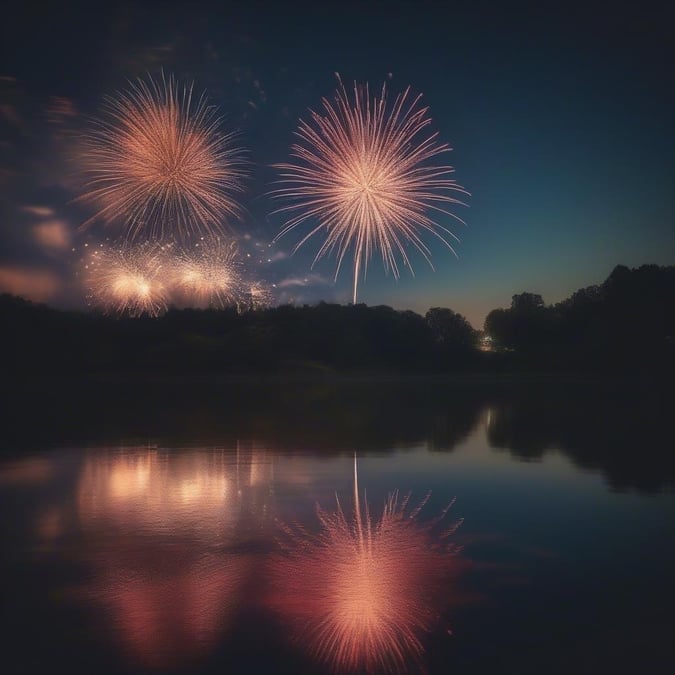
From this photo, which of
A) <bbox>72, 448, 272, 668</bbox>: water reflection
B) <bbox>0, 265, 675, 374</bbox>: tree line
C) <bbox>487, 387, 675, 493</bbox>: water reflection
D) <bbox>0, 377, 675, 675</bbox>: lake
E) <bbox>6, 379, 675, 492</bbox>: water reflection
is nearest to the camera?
<bbox>0, 377, 675, 675</bbox>: lake

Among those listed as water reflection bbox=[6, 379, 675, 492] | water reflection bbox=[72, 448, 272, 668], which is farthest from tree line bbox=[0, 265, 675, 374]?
water reflection bbox=[72, 448, 272, 668]

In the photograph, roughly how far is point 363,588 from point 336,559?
1045 millimetres

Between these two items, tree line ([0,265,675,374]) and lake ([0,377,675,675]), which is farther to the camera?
tree line ([0,265,675,374])

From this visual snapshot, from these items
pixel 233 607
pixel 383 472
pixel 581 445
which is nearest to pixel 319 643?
pixel 233 607

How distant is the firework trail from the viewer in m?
5.88

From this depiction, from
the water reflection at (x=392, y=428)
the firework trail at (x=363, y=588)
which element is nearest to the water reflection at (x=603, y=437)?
the water reflection at (x=392, y=428)

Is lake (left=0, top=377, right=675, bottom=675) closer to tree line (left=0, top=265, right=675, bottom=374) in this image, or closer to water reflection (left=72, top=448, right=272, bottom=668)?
water reflection (left=72, top=448, right=272, bottom=668)

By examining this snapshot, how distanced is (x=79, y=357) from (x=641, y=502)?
8951 cm

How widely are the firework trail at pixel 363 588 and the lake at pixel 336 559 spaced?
0.10 ft

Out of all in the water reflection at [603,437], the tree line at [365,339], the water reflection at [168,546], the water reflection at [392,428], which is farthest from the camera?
the tree line at [365,339]

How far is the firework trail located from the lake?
0.03 metres

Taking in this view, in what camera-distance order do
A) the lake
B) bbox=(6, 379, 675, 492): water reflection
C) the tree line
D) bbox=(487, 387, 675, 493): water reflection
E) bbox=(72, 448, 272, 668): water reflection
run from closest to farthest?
the lake
bbox=(72, 448, 272, 668): water reflection
bbox=(487, 387, 675, 493): water reflection
bbox=(6, 379, 675, 492): water reflection
the tree line

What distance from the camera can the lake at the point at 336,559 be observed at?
230 inches

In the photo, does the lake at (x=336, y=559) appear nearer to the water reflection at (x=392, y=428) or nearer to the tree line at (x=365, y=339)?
the water reflection at (x=392, y=428)
